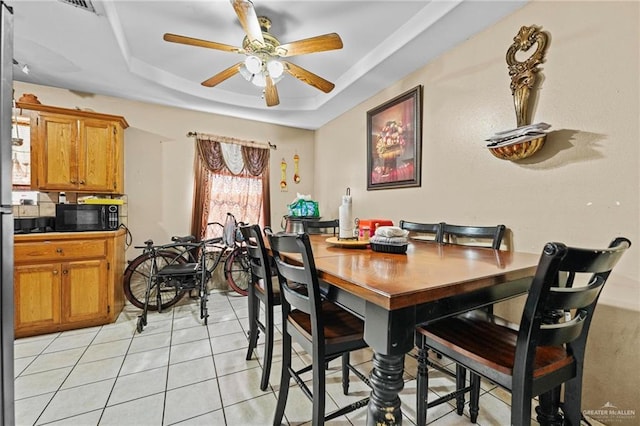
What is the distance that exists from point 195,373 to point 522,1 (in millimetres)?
3405

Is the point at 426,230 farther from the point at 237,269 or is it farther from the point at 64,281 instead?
the point at 64,281

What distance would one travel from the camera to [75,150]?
279 cm

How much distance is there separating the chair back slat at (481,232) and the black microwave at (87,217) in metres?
3.32

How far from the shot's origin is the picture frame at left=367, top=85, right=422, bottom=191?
2588mm

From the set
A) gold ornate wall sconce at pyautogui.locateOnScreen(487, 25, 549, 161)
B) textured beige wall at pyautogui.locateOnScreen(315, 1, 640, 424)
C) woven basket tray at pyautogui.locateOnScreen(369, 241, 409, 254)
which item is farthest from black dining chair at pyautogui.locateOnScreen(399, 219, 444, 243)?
woven basket tray at pyautogui.locateOnScreen(369, 241, 409, 254)

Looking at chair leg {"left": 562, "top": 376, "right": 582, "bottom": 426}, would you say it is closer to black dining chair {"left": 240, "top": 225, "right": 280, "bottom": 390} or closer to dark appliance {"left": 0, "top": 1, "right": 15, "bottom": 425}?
black dining chair {"left": 240, "top": 225, "right": 280, "bottom": 390}

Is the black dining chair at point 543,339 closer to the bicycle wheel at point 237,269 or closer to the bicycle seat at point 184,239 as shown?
the bicycle wheel at point 237,269

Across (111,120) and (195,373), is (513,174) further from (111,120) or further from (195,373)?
(111,120)

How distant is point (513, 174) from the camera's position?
185 centimetres

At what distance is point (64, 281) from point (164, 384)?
1.64 meters

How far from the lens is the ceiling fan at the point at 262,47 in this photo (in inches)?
69.3

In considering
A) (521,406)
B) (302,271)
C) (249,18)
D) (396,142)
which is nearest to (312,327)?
(302,271)

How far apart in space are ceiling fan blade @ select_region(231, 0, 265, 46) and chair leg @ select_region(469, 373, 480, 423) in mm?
2486

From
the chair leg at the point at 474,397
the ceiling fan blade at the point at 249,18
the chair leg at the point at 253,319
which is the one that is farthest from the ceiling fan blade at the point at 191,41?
the chair leg at the point at 474,397
